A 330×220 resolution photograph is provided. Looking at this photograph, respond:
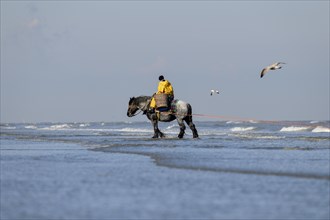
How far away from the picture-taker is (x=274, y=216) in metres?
9.20

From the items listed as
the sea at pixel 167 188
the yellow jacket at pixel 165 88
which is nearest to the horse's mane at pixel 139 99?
the yellow jacket at pixel 165 88

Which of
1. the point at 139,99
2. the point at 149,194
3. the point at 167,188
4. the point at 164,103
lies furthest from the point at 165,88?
the point at 149,194

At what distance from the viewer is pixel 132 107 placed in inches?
1261

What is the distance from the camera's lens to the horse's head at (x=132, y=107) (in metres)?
31.9

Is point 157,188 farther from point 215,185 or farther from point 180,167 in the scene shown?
point 180,167

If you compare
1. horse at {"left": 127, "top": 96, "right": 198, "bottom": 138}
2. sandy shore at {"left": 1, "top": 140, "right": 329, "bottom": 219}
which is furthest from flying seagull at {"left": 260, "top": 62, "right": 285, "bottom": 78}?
Result: sandy shore at {"left": 1, "top": 140, "right": 329, "bottom": 219}

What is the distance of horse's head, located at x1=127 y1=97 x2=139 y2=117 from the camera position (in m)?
31.9

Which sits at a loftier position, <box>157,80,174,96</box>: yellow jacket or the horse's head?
<box>157,80,174,96</box>: yellow jacket

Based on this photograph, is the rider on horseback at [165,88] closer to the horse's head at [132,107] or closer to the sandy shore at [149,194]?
the horse's head at [132,107]

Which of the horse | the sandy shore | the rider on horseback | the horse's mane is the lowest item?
the sandy shore

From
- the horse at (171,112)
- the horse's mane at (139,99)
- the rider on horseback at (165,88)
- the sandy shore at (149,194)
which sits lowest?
the sandy shore at (149,194)

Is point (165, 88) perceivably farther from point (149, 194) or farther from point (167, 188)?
point (149, 194)

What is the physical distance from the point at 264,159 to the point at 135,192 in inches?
281

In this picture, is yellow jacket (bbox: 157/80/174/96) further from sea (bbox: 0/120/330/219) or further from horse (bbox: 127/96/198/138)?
sea (bbox: 0/120/330/219)
